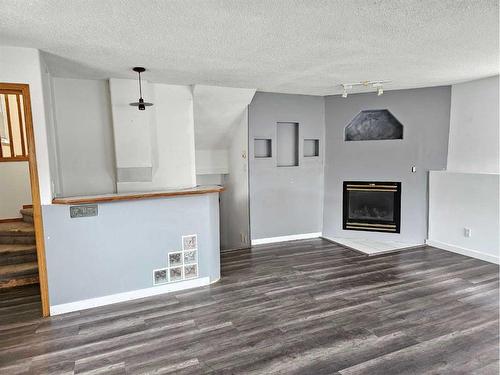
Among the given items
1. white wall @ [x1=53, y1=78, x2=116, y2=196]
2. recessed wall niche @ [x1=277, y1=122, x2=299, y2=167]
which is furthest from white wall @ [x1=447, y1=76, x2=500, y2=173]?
white wall @ [x1=53, y1=78, x2=116, y2=196]

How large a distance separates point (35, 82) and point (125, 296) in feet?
7.28

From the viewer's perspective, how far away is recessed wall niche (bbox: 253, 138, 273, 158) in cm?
507

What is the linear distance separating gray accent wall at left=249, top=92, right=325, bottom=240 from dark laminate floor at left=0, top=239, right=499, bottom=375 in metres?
1.37

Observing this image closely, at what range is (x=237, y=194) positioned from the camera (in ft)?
17.5

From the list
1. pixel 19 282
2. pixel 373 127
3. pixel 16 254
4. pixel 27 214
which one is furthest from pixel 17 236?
pixel 373 127

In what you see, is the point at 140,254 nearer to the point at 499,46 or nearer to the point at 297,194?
the point at 297,194

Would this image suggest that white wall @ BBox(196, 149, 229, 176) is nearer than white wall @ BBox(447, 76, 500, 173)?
No

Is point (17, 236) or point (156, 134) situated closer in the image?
point (17, 236)

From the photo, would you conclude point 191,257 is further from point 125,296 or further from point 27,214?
point 27,214

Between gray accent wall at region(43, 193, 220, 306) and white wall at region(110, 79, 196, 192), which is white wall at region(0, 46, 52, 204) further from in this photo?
white wall at region(110, 79, 196, 192)

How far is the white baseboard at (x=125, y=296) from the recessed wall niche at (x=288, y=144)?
257 centimetres

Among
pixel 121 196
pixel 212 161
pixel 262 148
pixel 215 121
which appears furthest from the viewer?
pixel 212 161

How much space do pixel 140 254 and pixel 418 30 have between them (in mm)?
3259

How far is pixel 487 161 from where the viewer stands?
13.9ft
